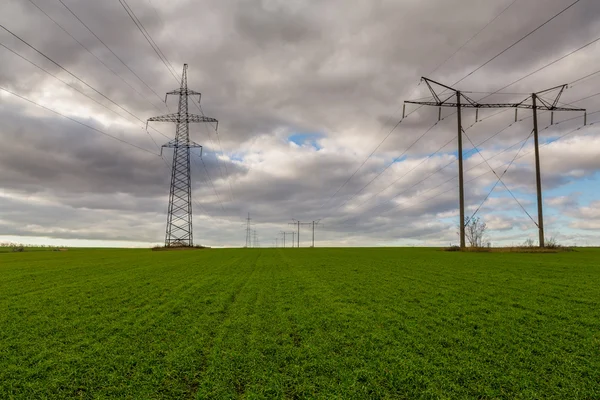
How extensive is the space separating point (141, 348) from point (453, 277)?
14.4 metres

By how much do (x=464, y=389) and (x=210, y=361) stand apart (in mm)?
4126

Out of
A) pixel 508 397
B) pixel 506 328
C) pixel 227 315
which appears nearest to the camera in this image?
pixel 508 397

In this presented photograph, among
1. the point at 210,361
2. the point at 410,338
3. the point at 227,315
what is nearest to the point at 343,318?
the point at 410,338

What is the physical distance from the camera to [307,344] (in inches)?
283

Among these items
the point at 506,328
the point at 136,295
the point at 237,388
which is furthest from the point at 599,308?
the point at 136,295

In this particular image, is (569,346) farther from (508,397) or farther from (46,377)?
(46,377)

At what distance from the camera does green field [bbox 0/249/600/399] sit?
17.5 feet

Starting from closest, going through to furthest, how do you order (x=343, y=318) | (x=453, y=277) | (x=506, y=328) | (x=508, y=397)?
(x=508, y=397) → (x=506, y=328) → (x=343, y=318) → (x=453, y=277)

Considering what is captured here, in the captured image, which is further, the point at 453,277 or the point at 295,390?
the point at 453,277

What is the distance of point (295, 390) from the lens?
5.24 m

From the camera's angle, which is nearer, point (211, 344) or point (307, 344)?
point (307, 344)

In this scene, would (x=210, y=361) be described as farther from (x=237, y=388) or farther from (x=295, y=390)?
(x=295, y=390)

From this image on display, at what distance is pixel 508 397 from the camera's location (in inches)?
195

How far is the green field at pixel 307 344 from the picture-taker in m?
5.32
